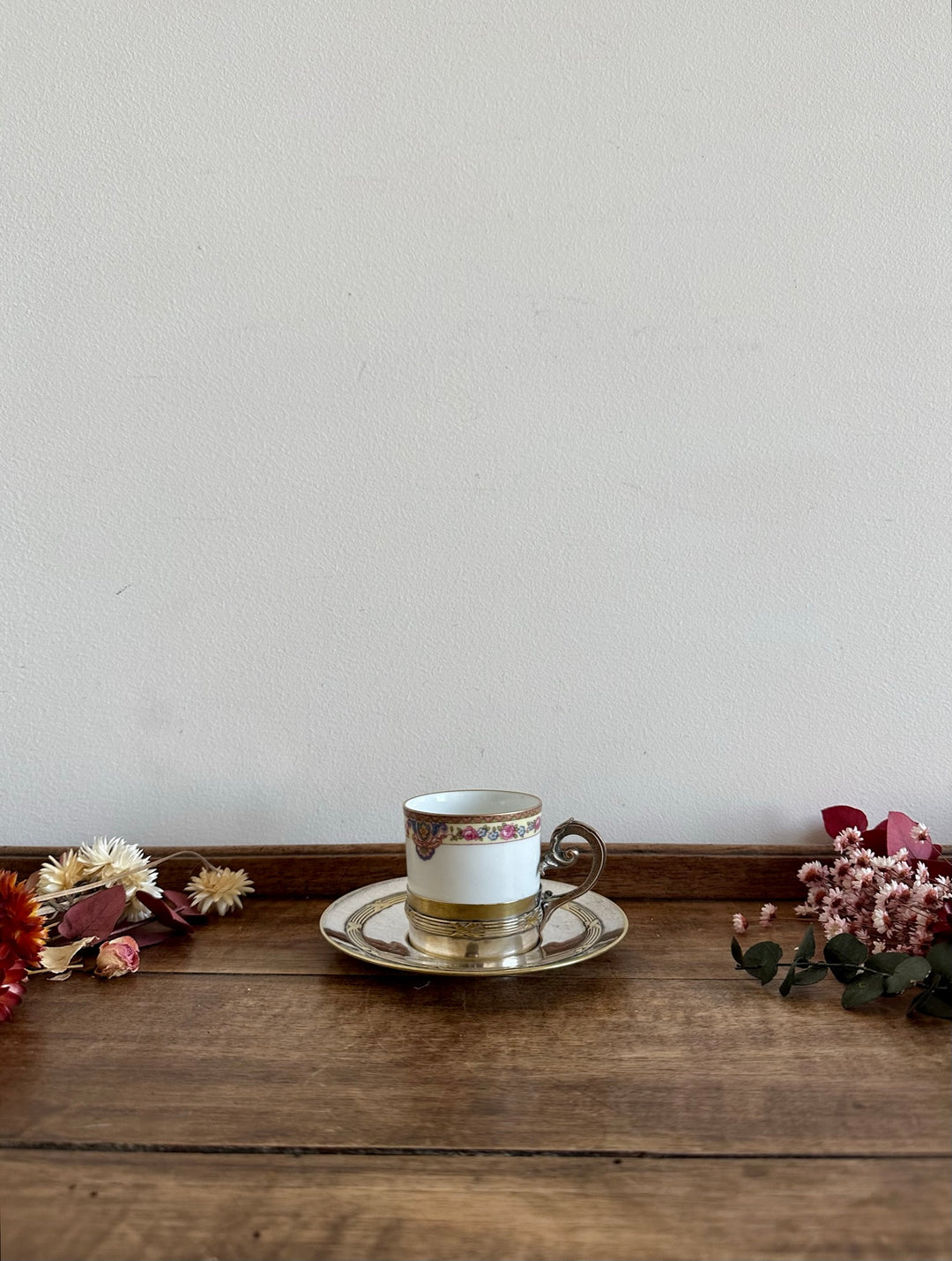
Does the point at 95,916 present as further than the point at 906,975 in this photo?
Yes

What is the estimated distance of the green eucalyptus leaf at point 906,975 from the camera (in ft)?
1.90

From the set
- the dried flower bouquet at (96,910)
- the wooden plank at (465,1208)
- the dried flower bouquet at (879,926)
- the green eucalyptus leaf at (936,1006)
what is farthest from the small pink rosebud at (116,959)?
the green eucalyptus leaf at (936,1006)

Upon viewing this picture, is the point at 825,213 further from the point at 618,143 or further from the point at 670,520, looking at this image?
the point at 670,520

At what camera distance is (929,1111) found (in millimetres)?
467

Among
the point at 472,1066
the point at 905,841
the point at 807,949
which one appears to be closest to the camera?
the point at 472,1066

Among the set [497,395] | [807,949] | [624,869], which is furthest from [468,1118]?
[497,395]

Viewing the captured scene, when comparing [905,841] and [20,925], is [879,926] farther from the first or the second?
[20,925]

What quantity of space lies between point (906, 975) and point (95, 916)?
0.60 metres

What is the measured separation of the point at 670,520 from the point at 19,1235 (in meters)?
0.71

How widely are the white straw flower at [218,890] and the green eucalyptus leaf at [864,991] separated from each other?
1.71 ft

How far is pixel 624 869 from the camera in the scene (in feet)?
2.76

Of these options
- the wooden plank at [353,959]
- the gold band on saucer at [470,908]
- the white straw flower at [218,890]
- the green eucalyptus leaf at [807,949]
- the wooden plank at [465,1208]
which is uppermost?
the gold band on saucer at [470,908]

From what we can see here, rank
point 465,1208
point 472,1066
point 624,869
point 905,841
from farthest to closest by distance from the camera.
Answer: point 624,869 → point 905,841 → point 472,1066 → point 465,1208

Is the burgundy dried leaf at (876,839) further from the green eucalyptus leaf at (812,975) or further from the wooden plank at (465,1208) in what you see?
the wooden plank at (465,1208)
